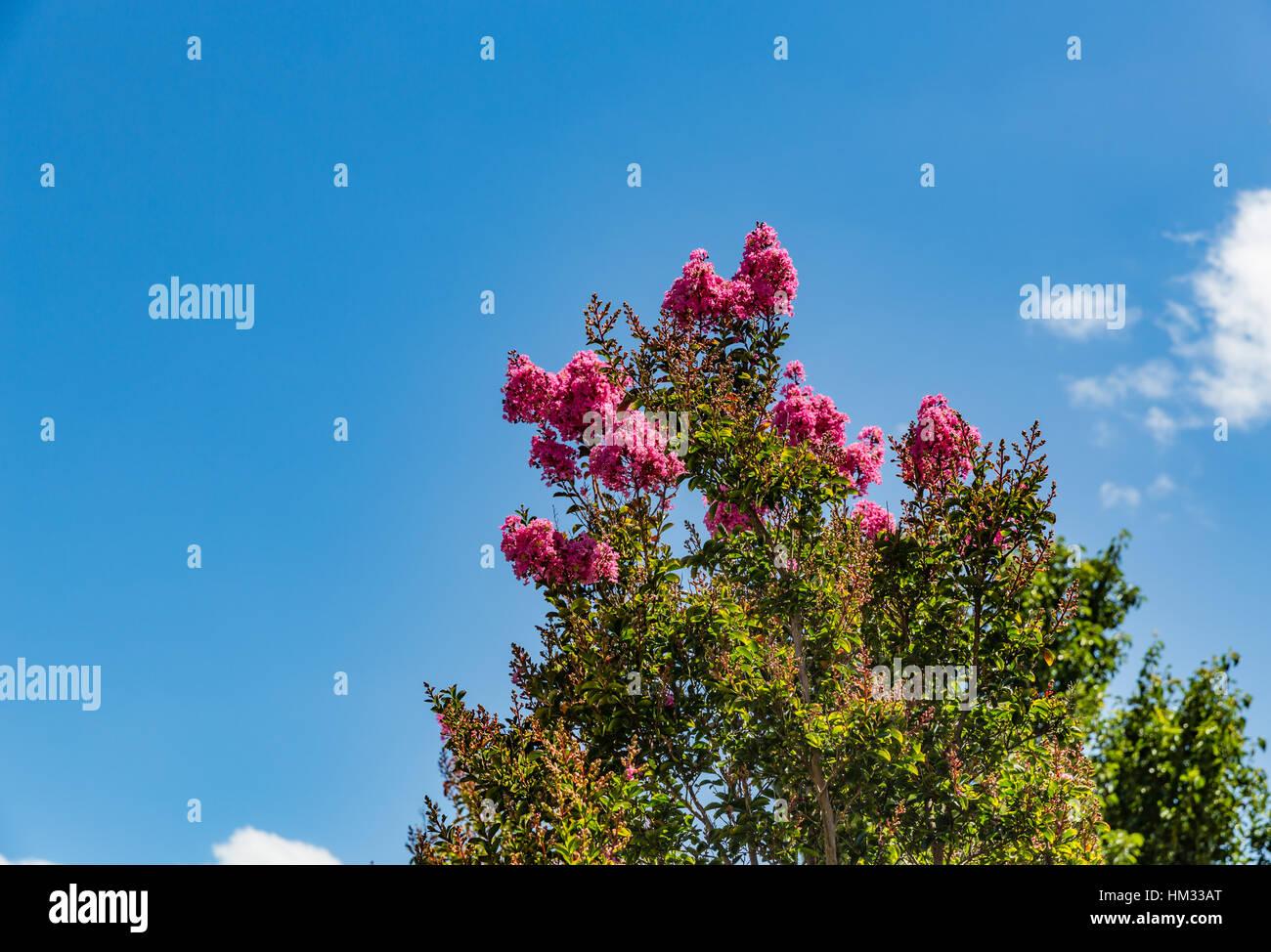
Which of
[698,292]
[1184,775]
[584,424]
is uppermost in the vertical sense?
[698,292]

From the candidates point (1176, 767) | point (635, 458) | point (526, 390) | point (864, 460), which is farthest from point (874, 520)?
point (1176, 767)

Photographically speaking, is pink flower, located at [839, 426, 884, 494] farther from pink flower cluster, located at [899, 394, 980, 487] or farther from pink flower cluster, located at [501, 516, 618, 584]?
pink flower cluster, located at [501, 516, 618, 584]

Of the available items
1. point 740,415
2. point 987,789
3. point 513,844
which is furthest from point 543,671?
point 987,789

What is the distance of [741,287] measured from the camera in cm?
1088

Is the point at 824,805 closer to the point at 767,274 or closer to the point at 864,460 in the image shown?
the point at 864,460

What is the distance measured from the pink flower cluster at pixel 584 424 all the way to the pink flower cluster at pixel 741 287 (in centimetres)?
148

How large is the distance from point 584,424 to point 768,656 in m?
3.23

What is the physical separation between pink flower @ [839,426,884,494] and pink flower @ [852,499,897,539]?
34 cm

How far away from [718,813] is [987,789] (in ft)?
9.15

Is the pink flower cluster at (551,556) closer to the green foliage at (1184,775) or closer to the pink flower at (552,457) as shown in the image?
the pink flower at (552,457)

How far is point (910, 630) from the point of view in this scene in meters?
9.33
